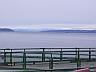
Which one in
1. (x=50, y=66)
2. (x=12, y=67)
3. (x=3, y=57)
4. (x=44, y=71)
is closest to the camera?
(x=44, y=71)

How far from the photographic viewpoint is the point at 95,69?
6176 millimetres

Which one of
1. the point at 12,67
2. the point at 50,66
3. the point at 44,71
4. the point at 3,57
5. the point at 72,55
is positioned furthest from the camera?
the point at 72,55

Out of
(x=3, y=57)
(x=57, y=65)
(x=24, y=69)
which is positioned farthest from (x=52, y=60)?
(x=3, y=57)

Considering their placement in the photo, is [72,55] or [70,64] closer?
[70,64]

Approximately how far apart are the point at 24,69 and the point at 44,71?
27.9 inches

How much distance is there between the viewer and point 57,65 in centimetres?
659

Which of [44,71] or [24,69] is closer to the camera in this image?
[44,71]

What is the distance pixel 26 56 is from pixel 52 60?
2.43ft

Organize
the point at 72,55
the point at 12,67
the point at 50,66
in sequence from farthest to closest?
1. the point at 72,55
2. the point at 12,67
3. the point at 50,66

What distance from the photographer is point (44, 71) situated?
233 inches

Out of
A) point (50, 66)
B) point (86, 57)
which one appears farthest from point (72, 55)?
point (50, 66)

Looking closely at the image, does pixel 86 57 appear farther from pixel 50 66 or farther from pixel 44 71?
pixel 44 71

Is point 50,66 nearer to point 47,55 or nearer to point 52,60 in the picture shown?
point 52,60

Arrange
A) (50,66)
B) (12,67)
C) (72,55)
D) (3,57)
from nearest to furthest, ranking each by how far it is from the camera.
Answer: (50,66)
(12,67)
(3,57)
(72,55)
